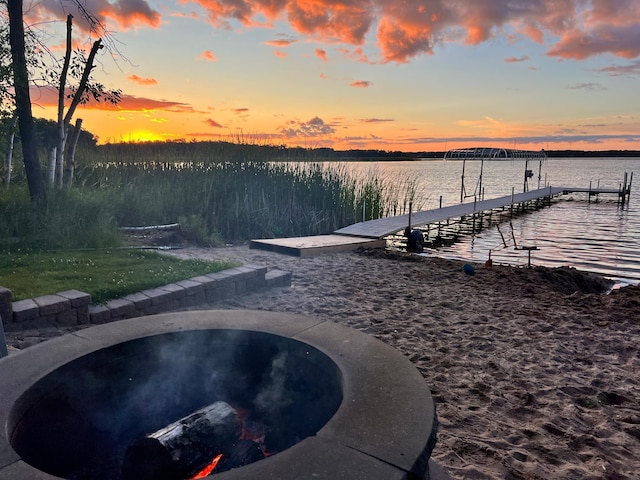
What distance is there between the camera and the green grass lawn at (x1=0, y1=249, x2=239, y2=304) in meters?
4.27

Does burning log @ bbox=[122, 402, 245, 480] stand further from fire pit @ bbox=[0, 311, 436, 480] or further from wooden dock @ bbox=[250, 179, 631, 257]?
wooden dock @ bbox=[250, 179, 631, 257]

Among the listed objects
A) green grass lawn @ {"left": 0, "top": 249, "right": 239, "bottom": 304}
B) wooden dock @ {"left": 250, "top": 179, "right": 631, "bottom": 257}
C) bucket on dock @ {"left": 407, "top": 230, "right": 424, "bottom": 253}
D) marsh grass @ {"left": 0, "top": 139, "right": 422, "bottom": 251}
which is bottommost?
bucket on dock @ {"left": 407, "top": 230, "right": 424, "bottom": 253}

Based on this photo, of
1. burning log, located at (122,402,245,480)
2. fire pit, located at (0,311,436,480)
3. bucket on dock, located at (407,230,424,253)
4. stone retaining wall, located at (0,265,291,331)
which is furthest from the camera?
bucket on dock, located at (407,230,424,253)

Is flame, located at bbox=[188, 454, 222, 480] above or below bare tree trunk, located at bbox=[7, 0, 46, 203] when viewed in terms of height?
below

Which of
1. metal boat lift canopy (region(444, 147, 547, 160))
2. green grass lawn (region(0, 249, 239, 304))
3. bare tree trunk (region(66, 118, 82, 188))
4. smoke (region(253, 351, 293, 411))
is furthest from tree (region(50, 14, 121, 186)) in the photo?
metal boat lift canopy (region(444, 147, 547, 160))

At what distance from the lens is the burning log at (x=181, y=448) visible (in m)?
1.68

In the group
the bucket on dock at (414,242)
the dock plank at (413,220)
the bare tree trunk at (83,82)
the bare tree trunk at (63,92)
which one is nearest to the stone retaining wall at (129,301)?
the dock plank at (413,220)

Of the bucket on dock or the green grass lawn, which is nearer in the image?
the green grass lawn

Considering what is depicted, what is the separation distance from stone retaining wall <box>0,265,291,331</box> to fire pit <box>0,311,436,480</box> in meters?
1.59

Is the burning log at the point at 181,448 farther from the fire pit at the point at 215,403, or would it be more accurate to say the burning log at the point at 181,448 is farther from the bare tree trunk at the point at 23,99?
the bare tree trunk at the point at 23,99

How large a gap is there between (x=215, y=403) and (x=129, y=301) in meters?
2.51

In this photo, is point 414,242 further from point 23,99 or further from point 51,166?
point 23,99

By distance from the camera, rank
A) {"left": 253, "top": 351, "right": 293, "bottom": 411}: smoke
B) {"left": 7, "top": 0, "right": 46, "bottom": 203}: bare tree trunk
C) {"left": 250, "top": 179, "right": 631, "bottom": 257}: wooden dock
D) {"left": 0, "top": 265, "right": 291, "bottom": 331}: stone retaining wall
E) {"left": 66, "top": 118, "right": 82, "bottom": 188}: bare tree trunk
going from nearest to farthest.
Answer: {"left": 253, "top": 351, "right": 293, "bottom": 411}: smoke
{"left": 0, "top": 265, "right": 291, "bottom": 331}: stone retaining wall
{"left": 7, "top": 0, "right": 46, "bottom": 203}: bare tree trunk
{"left": 250, "top": 179, "right": 631, "bottom": 257}: wooden dock
{"left": 66, "top": 118, "right": 82, "bottom": 188}: bare tree trunk

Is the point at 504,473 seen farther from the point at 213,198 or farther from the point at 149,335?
the point at 213,198
